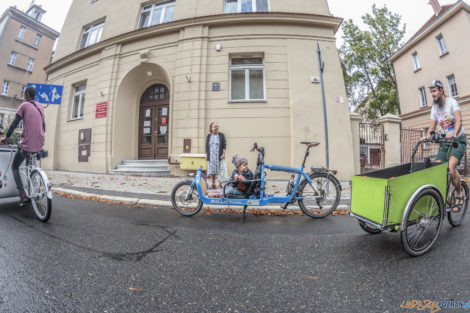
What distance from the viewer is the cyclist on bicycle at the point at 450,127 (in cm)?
274

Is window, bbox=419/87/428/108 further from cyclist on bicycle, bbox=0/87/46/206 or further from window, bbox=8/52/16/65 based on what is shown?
window, bbox=8/52/16/65

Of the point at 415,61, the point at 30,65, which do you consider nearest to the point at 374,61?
the point at 415,61

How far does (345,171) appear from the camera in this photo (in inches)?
286

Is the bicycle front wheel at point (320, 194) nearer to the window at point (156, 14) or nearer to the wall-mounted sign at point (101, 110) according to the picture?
the wall-mounted sign at point (101, 110)

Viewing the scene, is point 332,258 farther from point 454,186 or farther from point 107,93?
point 107,93

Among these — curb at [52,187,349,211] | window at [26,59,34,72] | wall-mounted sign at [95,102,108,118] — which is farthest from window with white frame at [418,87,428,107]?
Result: window at [26,59,34,72]

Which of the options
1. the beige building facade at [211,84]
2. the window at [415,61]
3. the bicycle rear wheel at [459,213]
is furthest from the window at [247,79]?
the window at [415,61]

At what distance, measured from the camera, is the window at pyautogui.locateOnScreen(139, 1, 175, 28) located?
952cm

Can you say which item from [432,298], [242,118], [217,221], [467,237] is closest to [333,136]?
[242,118]

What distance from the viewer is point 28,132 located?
3324mm

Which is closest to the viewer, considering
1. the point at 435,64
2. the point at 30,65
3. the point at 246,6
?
the point at 246,6

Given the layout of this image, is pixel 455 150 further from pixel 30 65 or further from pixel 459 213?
pixel 30 65

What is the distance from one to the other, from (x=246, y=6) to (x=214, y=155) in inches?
299

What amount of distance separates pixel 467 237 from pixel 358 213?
1.44 meters
